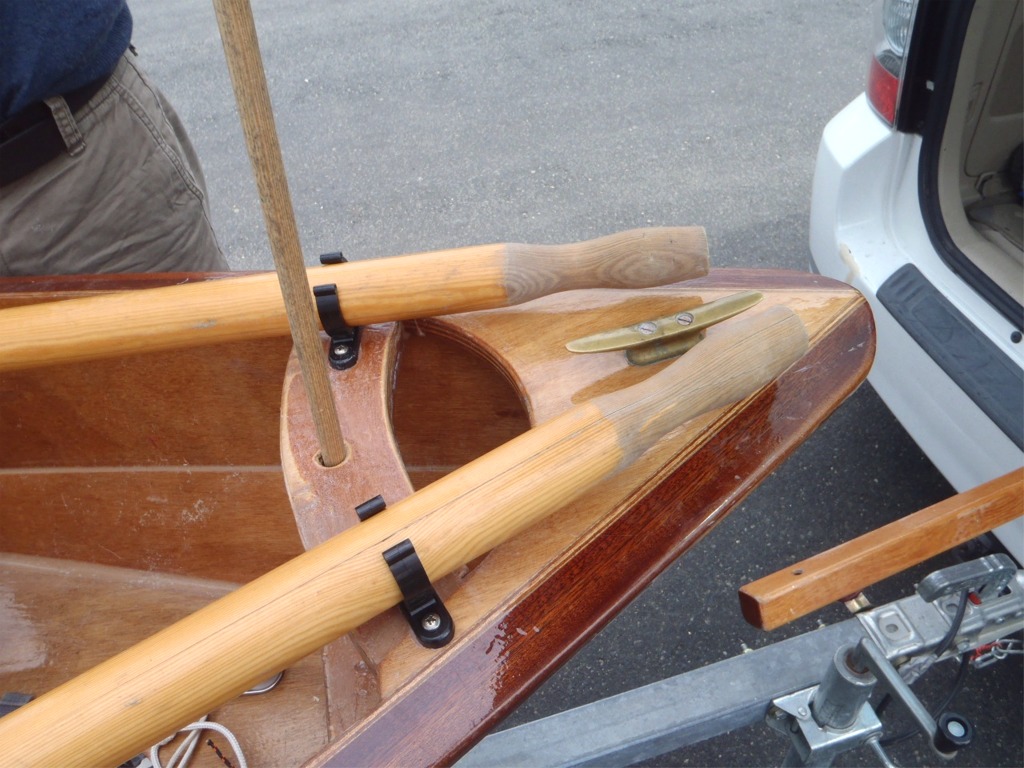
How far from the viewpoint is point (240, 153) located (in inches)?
132

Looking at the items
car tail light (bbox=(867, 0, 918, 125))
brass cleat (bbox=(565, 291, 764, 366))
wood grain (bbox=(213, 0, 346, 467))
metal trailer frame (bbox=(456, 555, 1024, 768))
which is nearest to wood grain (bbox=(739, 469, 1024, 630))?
metal trailer frame (bbox=(456, 555, 1024, 768))

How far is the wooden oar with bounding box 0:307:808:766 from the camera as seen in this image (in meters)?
0.80

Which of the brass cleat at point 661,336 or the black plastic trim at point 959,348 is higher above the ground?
the brass cleat at point 661,336

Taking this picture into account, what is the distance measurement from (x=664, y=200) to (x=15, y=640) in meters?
2.29

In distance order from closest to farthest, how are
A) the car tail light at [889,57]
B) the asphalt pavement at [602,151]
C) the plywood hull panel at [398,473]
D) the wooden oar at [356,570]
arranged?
1. the wooden oar at [356,570]
2. the plywood hull panel at [398,473]
3. the car tail light at [889,57]
4. the asphalt pavement at [602,151]

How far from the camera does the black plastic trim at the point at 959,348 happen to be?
4.48 feet

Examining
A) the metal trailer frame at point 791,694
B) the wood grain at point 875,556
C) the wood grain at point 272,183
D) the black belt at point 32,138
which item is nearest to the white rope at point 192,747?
the metal trailer frame at point 791,694

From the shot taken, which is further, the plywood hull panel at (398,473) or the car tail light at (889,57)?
the car tail light at (889,57)

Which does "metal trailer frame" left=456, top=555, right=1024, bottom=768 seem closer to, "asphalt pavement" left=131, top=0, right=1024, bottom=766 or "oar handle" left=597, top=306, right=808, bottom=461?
"oar handle" left=597, top=306, right=808, bottom=461

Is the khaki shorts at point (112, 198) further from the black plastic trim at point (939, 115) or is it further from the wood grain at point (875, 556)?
the black plastic trim at point (939, 115)

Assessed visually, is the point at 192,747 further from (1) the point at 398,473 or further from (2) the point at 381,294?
(2) the point at 381,294

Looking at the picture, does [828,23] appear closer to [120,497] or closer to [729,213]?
[729,213]

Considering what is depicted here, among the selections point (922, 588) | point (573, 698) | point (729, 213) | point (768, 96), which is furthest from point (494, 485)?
point (768, 96)

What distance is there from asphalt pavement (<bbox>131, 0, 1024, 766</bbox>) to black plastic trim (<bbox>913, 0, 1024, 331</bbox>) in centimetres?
57
